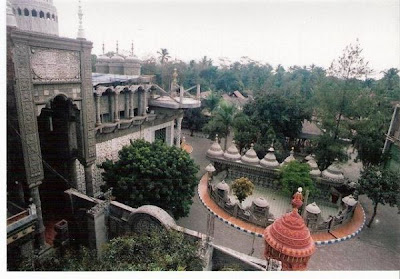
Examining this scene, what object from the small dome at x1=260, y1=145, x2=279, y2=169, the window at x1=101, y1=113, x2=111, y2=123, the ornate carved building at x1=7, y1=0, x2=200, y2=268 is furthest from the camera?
the small dome at x1=260, y1=145, x2=279, y2=169

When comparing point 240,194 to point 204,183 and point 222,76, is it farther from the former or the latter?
point 222,76

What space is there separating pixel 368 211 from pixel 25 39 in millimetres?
16831

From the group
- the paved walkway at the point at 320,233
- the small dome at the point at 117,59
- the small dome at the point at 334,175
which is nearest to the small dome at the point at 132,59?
the small dome at the point at 117,59

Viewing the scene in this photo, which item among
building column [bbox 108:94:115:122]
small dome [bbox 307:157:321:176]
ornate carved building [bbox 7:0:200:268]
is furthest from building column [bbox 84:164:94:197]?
small dome [bbox 307:157:321:176]

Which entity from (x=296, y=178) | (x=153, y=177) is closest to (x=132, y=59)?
(x=153, y=177)

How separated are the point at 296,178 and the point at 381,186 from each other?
140 inches

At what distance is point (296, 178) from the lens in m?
13.6

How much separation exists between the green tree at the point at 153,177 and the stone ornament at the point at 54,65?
11.9 feet

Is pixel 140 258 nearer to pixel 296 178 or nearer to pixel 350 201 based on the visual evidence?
pixel 296 178

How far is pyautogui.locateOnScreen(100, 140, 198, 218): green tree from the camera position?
33.9ft

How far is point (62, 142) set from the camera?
36.0 ft

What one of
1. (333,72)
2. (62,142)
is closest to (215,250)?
(62,142)

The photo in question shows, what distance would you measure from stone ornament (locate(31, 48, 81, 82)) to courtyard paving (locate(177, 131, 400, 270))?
25.3 feet

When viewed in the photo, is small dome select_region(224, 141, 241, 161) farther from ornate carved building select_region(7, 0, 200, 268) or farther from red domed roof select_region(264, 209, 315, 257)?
red domed roof select_region(264, 209, 315, 257)
